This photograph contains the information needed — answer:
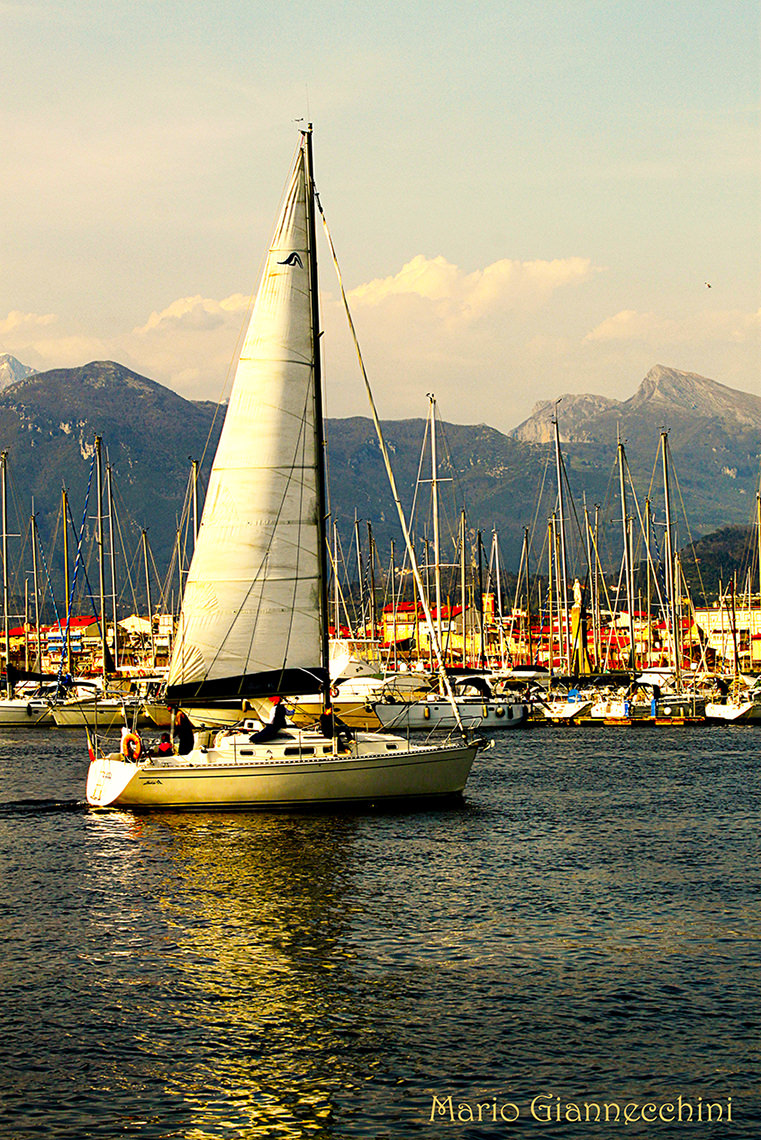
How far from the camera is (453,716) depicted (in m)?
70.9

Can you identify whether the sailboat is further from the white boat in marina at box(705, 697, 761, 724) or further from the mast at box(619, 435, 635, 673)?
the mast at box(619, 435, 635, 673)

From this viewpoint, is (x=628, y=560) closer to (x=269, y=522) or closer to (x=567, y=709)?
(x=567, y=709)

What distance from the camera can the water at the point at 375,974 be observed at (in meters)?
16.0

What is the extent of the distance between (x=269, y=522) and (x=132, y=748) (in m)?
7.73

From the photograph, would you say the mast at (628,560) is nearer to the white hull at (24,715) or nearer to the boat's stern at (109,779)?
the white hull at (24,715)

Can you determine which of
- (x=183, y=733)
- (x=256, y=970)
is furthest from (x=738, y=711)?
(x=256, y=970)

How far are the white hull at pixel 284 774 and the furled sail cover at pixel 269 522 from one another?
201 cm

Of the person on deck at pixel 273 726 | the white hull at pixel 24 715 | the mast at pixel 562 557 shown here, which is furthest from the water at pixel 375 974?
the mast at pixel 562 557

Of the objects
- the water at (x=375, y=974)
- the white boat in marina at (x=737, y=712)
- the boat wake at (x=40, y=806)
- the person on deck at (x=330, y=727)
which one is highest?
the person on deck at (x=330, y=727)

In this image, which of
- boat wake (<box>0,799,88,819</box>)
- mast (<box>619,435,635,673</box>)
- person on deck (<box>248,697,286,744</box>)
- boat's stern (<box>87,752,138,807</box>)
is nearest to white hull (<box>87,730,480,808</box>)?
boat's stern (<box>87,752,138,807</box>)

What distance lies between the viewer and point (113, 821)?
124ft

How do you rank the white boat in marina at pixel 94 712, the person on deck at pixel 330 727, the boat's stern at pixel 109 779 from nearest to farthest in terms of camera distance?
1. the person on deck at pixel 330 727
2. the boat's stern at pixel 109 779
3. the white boat in marina at pixel 94 712

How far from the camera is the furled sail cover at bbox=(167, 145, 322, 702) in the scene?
124 ft

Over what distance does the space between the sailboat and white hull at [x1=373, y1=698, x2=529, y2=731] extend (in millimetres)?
27961
